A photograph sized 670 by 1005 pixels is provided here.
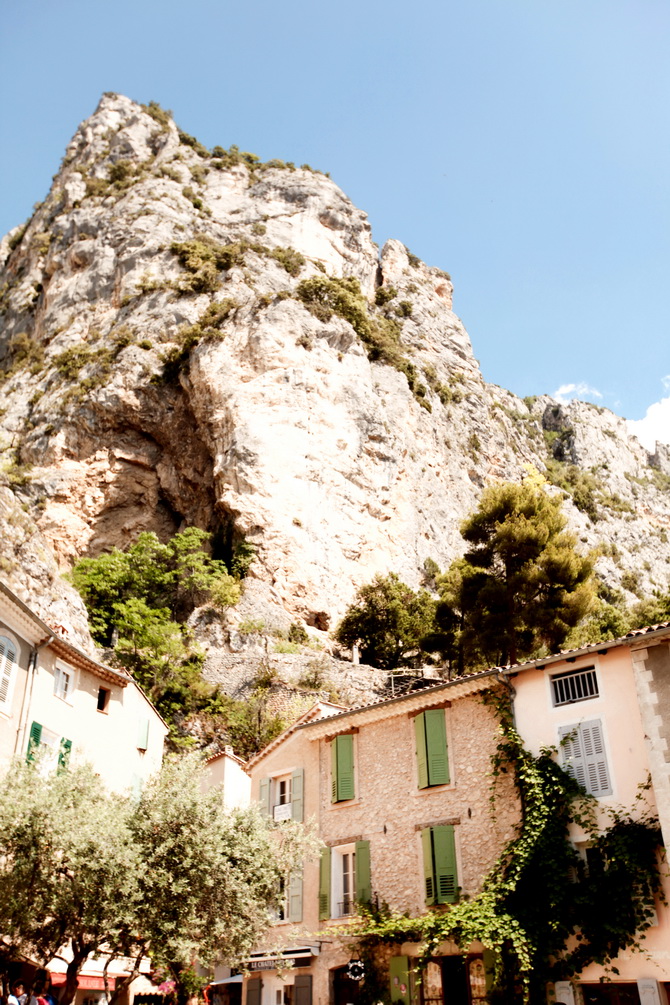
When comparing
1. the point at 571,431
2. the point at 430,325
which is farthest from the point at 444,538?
the point at 571,431

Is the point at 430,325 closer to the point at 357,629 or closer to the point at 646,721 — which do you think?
the point at 357,629

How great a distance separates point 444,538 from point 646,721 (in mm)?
39622

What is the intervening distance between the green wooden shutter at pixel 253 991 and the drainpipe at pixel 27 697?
27.1 ft

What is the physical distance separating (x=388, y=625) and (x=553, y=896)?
85.8ft

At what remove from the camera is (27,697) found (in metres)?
19.6

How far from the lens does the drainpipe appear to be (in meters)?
19.0

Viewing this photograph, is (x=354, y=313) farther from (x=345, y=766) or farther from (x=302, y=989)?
(x=302, y=989)

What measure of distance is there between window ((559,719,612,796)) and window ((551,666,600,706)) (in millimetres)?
601

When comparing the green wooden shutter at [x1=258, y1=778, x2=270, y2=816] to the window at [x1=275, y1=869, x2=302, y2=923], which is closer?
the window at [x1=275, y1=869, x2=302, y2=923]

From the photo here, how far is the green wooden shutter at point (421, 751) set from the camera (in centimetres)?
1948

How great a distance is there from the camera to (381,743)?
68.9 ft

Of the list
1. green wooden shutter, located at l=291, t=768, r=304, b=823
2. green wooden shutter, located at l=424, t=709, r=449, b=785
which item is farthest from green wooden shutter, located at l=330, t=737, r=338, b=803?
green wooden shutter, located at l=424, t=709, r=449, b=785

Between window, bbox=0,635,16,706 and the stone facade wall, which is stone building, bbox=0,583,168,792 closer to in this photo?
window, bbox=0,635,16,706

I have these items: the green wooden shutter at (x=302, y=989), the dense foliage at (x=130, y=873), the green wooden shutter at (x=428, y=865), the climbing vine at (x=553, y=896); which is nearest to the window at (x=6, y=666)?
the dense foliage at (x=130, y=873)
